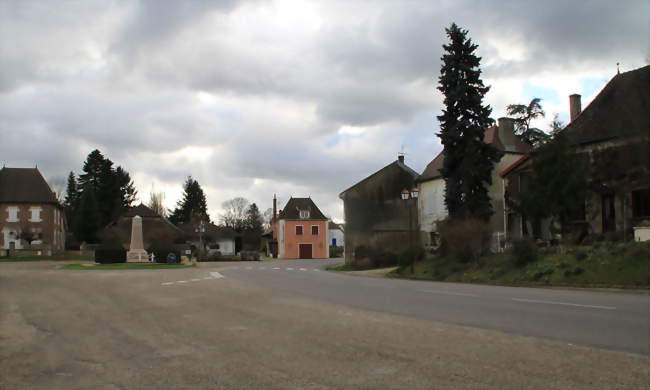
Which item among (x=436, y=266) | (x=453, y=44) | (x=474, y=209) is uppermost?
(x=453, y=44)

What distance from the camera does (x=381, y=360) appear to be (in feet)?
24.4

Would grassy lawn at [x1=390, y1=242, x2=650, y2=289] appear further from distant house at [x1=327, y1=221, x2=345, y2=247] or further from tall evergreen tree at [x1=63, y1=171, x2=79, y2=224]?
tall evergreen tree at [x1=63, y1=171, x2=79, y2=224]

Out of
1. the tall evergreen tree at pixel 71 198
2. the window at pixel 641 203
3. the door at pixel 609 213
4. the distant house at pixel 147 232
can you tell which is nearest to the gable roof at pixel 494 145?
the door at pixel 609 213

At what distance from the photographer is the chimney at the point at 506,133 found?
4209cm

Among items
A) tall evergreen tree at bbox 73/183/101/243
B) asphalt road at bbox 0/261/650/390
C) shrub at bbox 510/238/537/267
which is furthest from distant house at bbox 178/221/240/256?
asphalt road at bbox 0/261/650/390

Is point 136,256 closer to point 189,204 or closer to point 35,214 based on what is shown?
point 35,214

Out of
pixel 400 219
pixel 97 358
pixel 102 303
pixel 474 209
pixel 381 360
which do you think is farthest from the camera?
pixel 400 219

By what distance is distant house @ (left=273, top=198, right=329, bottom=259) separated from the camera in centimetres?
8081

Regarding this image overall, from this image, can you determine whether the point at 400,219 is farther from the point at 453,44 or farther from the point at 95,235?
the point at 95,235


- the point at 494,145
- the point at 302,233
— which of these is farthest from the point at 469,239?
the point at 302,233

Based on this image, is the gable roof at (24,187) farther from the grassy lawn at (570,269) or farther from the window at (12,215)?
the grassy lawn at (570,269)

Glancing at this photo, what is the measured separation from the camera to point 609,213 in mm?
29719

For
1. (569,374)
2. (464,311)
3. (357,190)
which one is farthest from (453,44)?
(569,374)

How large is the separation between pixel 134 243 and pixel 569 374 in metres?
51.1
